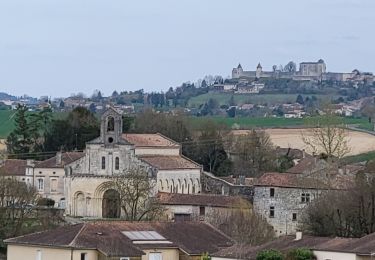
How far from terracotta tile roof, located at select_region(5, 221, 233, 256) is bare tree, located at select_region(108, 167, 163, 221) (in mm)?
12876

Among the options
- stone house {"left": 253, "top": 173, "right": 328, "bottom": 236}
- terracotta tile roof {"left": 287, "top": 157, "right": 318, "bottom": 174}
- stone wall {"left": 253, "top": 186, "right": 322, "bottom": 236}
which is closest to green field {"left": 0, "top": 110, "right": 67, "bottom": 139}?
terracotta tile roof {"left": 287, "top": 157, "right": 318, "bottom": 174}

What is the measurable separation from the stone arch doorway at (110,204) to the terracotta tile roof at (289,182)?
9411mm

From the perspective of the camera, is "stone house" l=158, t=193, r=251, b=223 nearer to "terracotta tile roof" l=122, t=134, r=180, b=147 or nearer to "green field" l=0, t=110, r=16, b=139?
"terracotta tile roof" l=122, t=134, r=180, b=147

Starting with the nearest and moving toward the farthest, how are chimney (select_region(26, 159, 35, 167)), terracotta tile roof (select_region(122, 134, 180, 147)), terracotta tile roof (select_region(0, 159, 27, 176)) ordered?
1. terracotta tile roof (select_region(122, 134, 180, 147))
2. terracotta tile roof (select_region(0, 159, 27, 176))
3. chimney (select_region(26, 159, 35, 167))

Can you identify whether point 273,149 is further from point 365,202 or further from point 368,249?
point 368,249

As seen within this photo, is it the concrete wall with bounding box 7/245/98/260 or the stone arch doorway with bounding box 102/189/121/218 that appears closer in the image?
the concrete wall with bounding box 7/245/98/260

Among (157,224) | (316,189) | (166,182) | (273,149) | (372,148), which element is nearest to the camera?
(157,224)

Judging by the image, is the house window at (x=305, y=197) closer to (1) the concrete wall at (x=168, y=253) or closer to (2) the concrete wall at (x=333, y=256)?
(1) the concrete wall at (x=168, y=253)

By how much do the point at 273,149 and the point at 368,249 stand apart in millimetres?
70643

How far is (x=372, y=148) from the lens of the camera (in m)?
129

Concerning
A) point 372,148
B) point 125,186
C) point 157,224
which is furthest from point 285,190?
point 372,148

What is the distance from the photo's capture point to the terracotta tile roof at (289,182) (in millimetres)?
→ 79562

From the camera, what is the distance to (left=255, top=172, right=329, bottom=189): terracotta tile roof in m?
79.6

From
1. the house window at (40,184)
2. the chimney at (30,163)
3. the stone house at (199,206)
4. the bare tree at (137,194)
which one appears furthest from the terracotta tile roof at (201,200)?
the chimney at (30,163)
